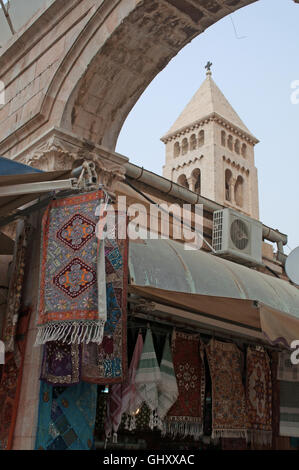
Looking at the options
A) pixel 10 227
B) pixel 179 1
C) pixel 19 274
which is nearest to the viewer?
pixel 19 274

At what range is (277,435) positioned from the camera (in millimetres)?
6070

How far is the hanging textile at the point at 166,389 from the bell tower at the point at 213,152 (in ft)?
83.8

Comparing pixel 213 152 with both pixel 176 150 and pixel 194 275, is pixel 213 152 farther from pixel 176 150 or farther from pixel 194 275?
pixel 194 275

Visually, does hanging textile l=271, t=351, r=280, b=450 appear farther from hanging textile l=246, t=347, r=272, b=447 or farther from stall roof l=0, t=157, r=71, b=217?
stall roof l=0, t=157, r=71, b=217

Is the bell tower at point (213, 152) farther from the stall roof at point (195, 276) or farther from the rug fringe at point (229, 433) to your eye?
the rug fringe at point (229, 433)

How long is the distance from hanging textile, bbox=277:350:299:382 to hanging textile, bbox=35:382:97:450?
3.05 meters

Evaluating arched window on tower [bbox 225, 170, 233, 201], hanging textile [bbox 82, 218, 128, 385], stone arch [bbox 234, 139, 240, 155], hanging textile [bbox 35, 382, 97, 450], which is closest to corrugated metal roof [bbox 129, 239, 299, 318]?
hanging textile [bbox 82, 218, 128, 385]

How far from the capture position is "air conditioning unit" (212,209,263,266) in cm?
813

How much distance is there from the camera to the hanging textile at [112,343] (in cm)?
376

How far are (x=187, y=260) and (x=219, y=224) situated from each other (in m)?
3.61
